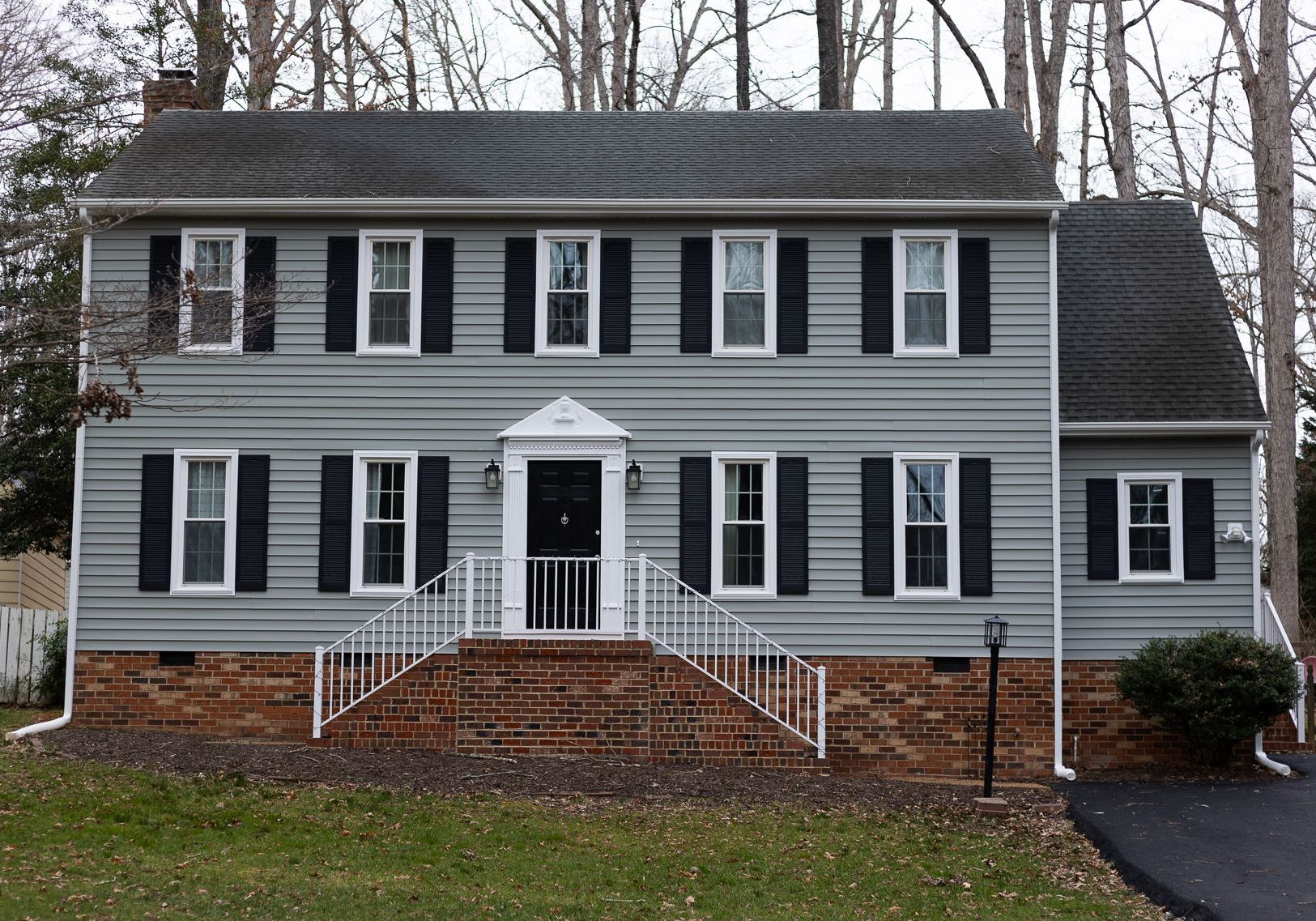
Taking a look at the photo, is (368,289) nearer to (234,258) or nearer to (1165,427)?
(234,258)

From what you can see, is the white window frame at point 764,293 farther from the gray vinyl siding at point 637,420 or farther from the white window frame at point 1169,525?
the white window frame at point 1169,525

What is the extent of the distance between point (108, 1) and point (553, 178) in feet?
35.8

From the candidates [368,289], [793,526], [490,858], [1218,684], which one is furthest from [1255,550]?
[368,289]

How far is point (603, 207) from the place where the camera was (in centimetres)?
1559

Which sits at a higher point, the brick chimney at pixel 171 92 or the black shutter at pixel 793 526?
the brick chimney at pixel 171 92

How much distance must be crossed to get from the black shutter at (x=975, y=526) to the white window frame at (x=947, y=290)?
128 centimetres

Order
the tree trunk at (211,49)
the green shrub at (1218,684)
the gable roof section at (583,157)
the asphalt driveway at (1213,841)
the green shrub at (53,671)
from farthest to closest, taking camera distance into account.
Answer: the tree trunk at (211,49), the green shrub at (53,671), the gable roof section at (583,157), the green shrub at (1218,684), the asphalt driveway at (1213,841)

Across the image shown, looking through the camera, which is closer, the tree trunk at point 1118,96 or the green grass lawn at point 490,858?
the green grass lawn at point 490,858

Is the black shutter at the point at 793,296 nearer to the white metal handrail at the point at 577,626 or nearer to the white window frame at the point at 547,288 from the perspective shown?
the white window frame at the point at 547,288

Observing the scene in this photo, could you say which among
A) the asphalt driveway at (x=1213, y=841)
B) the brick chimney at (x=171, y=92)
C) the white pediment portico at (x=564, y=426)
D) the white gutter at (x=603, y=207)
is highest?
the brick chimney at (x=171, y=92)

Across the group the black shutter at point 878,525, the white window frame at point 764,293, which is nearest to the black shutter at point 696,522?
the white window frame at point 764,293

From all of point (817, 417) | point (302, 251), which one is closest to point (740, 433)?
point (817, 417)

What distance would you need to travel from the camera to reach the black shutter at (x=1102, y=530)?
52.7 feet

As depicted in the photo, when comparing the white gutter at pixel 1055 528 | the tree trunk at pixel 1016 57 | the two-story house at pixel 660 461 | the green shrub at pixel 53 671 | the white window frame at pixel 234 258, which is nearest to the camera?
the white gutter at pixel 1055 528
